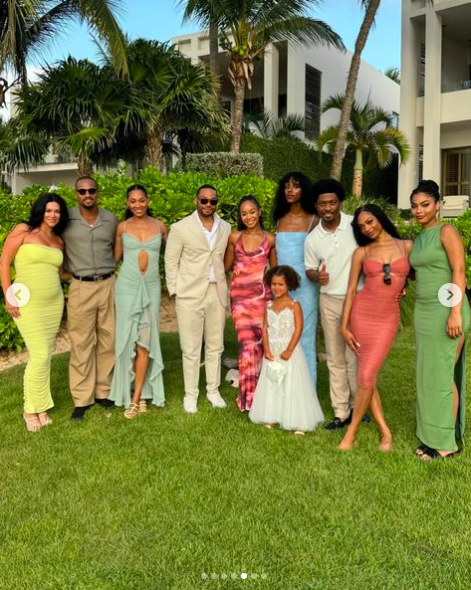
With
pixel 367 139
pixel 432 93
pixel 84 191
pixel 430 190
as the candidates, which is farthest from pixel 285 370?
pixel 432 93

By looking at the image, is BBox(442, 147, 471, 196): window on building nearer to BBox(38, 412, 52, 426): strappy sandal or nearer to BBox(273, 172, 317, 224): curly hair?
BBox(273, 172, 317, 224): curly hair

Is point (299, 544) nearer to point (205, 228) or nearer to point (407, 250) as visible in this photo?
point (407, 250)

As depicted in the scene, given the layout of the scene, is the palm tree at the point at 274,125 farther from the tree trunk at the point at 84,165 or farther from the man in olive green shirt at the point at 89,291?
the man in olive green shirt at the point at 89,291

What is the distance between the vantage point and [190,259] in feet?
15.4

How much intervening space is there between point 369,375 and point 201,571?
1.84 meters

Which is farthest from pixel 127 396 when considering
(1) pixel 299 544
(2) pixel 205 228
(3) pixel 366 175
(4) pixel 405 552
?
(3) pixel 366 175

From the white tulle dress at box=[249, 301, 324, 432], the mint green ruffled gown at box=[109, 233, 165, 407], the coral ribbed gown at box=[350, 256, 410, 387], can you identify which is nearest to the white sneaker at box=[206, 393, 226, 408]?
the mint green ruffled gown at box=[109, 233, 165, 407]

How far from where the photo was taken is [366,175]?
2045cm

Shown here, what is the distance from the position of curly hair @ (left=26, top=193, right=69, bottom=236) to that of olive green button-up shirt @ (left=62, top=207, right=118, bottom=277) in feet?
0.23

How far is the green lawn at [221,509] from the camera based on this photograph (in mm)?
2611

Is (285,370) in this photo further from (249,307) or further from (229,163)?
(229,163)

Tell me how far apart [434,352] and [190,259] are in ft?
6.82

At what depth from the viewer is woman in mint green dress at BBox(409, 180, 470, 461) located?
3646 mm

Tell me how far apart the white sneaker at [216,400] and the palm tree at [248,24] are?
9.14 meters
